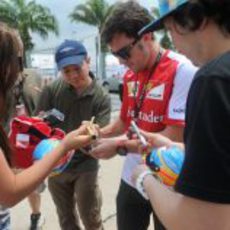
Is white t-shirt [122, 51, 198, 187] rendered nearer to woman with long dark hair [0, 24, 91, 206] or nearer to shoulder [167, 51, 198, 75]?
shoulder [167, 51, 198, 75]

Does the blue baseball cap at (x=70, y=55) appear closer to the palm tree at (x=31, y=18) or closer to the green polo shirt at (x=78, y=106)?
the green polo shirt at (x=78, y=106)

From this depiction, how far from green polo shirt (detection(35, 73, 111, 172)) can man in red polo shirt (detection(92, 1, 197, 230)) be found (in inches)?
35.4

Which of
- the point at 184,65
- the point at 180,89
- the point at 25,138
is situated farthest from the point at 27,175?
the point at 184,65

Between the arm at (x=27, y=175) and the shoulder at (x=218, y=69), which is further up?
the shoulder at (x=218, y=69)

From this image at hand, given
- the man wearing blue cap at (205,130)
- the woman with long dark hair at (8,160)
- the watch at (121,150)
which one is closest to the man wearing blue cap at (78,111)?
the watch at (121,150)

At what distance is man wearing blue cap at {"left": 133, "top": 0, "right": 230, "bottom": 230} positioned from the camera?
1.17 meters

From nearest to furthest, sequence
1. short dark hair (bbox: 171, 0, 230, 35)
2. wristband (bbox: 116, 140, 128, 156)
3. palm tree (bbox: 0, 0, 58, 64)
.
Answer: short dark hair (bbox: 171, 0, 230, 35) → wristband (bbox: 116, 140, 128, 156) → palm tree (bbox: 0, 0, 58, 64)

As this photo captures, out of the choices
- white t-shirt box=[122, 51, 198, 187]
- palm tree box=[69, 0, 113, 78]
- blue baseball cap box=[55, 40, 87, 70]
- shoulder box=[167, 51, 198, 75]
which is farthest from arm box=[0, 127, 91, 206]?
Answer: palm tree box=[69, 0, 113, 78]

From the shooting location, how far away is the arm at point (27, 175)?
6.36ft

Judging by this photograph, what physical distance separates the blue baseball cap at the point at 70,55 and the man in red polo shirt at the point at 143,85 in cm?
82

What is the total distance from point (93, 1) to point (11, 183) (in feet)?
152

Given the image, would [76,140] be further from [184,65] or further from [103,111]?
[103,111]

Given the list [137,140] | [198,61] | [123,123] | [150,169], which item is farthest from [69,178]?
[198,61]

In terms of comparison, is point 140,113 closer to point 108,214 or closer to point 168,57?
point 168,57
